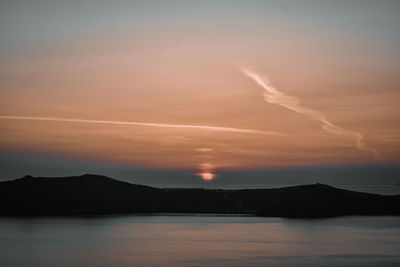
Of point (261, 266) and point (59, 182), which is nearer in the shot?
point (261, 266)

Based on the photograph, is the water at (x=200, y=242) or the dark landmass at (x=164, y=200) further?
the dark landmass at (x=164, y=200)

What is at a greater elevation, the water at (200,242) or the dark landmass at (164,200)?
the dark landmass at (164,200)

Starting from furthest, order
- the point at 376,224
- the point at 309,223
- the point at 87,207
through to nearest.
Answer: the point at 87,207 < the point at 309,223 < the point at 376,224

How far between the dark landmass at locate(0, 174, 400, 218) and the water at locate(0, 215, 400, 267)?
50.0ft

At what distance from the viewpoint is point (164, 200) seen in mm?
141250

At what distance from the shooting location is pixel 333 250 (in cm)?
6606

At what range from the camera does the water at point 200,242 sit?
5775 cm

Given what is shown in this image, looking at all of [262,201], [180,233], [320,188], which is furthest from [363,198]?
[180,233]

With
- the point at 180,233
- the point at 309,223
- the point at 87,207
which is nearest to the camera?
the point at 180,233

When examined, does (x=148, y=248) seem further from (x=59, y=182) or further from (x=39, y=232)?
(x=59, y=182)

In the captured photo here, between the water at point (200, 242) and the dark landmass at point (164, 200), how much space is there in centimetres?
1524

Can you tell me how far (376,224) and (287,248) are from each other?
130ft

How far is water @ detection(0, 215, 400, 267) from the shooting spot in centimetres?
5775

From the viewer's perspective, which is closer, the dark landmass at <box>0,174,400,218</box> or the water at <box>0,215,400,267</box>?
the water at <box>0,215,400,267</box>
